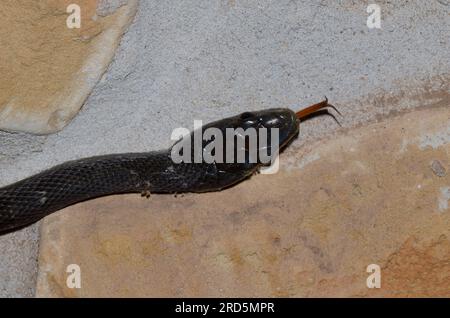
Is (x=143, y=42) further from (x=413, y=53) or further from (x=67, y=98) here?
(x=413, y=53)

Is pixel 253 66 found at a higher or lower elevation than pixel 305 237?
higher

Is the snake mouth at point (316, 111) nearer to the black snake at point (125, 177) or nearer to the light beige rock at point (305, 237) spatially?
the black snake at point (125, 177)

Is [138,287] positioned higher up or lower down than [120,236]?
lower down

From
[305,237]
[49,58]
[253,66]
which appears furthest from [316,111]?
[49,58]

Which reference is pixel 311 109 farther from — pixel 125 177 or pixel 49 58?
pixel 49 58
